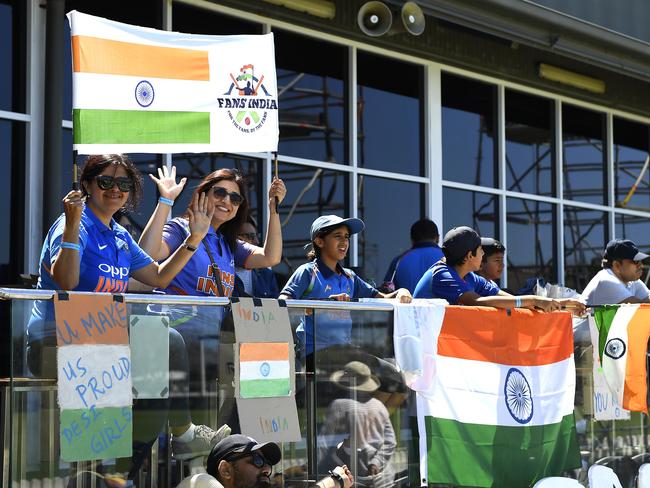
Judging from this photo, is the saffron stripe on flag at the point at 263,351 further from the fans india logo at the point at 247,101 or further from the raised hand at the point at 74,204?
the fans india logo at the point at 247,101

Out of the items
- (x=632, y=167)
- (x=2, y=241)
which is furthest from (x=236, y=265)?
(x=632, y=167)

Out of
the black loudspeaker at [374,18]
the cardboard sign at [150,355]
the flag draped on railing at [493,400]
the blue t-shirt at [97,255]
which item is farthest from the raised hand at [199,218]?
the black loudspeaker at [374,18]

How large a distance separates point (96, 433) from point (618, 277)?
534 cm

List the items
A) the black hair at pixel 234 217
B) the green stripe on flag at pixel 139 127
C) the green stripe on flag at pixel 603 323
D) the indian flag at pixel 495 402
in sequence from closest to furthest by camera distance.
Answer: the green stripe on flag at pixel 139 127
the black hair at pixel 234 217
the indian flag at pixel 495 402
the green stripe on flag at pixel 603 323

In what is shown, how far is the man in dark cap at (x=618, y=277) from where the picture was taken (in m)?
8.80

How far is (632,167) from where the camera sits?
1406 centimetres

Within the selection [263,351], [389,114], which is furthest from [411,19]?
[263,351]

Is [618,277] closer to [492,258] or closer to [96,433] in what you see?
[492,258]

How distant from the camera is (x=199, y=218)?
5.56 m

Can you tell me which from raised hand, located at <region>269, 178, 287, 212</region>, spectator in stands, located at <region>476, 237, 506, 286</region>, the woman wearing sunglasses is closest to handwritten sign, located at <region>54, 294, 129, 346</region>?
the woman wearing sunglasses

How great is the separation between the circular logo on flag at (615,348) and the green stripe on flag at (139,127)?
11.6 ft

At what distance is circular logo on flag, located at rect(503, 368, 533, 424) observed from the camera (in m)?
6.94

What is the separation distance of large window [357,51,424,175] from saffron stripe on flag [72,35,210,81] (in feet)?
14.5

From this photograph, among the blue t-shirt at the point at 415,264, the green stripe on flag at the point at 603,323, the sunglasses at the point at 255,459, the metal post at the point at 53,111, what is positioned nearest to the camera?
the sunglasses at the point at 255,459
